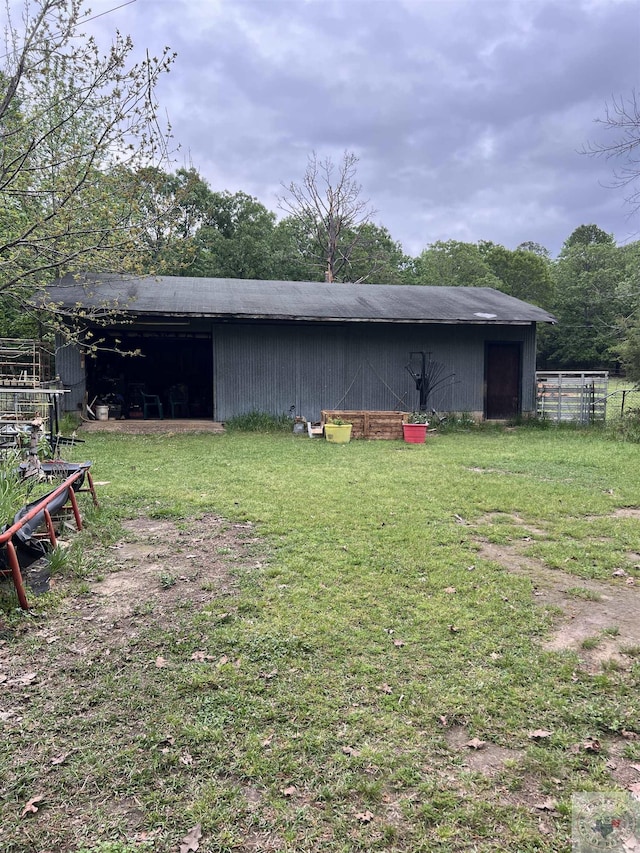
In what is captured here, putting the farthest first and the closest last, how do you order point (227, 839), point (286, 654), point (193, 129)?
point (193, 129)
point (286, 654)
point (227, 839)

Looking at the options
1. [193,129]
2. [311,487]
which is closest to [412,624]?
[311,487]

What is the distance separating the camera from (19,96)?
3.92 meters

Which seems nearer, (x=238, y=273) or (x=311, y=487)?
(x=311, y=487)

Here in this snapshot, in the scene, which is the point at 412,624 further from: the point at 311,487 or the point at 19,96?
the point at 19,96

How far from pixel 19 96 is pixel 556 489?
6697 millimetres

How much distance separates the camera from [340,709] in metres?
Result: 2.25

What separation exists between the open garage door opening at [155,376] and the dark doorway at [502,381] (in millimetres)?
7477

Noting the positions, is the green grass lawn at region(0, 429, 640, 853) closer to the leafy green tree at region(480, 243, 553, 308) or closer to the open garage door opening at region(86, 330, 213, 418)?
the open garage door opening at region(86, 330, 213, 418)

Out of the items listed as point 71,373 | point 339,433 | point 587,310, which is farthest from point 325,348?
point 587,310

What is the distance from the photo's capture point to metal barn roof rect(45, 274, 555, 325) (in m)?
10.9

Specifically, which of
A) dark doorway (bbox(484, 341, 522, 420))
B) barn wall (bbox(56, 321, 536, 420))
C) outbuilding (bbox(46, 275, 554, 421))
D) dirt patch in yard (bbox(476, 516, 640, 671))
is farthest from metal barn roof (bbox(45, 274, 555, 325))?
dirt patch in yard (bbox(476, 516, 640, 671))

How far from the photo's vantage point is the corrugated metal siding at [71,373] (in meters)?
11.1

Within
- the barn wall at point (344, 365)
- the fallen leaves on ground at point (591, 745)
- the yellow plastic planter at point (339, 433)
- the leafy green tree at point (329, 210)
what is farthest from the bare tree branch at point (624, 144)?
the leafy green tree at point (329, 210)

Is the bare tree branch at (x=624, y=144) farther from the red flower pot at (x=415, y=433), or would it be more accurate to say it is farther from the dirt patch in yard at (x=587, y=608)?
the red flower pot at (x=415, y=433)
